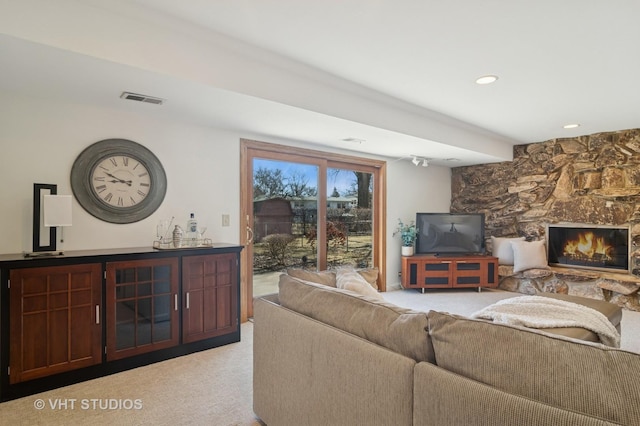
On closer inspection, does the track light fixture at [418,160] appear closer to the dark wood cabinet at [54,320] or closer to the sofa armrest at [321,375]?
the sofa armrest at [321,375]

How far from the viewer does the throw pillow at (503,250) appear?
219 inches

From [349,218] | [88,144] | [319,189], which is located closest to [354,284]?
[88,144]

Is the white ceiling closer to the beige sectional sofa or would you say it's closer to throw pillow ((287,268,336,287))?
throw pillow ((287,268,336,287))

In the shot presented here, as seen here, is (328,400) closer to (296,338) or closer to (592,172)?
(296,338)

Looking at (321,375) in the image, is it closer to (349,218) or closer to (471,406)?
(471,406)

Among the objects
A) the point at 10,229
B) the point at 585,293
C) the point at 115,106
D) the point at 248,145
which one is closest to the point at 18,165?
the point at 10,229

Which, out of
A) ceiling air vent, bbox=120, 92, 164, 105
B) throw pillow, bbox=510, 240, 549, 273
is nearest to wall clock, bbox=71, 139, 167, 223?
ceiling air vent, bbox=120, 92, 164, 105

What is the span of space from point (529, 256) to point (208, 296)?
459 cm

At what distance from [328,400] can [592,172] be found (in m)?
5.25

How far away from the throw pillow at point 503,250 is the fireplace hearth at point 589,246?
484mm

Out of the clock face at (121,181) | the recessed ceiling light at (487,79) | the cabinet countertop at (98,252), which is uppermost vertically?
the recessed ceiling light at (487,79)

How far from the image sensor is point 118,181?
2.99 meters

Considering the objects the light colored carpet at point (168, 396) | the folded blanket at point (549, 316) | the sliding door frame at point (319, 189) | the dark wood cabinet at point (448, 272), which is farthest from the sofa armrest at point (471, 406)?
the dark wood cabinet at point (448, 272)

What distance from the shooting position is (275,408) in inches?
71.5
